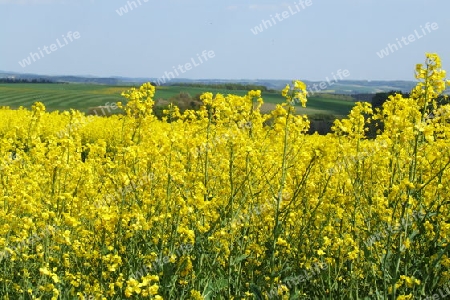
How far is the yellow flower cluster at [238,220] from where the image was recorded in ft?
13.2

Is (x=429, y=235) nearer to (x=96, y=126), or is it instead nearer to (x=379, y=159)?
(x=379, y=159)

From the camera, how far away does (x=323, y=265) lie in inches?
179

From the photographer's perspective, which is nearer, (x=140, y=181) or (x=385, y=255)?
(x=385, y=255)

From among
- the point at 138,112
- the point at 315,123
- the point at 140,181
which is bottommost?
the point at 315,123

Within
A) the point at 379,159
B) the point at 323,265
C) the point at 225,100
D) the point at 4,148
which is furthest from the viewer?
the point at 4,148

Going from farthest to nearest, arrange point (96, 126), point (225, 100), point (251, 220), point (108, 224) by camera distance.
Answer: point (96, 126) → point (225, 100) → point (251, 220) → point (108, 224)

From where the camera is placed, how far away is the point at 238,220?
446 cm

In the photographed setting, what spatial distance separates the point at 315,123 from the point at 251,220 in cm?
2093

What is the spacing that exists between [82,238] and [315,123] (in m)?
21.4

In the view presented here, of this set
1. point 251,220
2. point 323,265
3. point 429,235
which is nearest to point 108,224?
point 251,220

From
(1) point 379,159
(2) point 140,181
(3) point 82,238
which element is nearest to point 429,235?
(1) point 379,159

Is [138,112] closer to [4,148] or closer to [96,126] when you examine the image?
[4,148]

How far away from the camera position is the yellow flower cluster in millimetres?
4027

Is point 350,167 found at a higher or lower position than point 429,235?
higher
